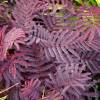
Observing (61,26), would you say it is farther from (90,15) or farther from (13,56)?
(13,56)

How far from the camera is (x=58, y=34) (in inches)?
Result: 52.1

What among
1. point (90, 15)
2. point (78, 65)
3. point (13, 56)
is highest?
point (90, 15)

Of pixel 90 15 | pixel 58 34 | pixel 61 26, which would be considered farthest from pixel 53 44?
pixel 90 15

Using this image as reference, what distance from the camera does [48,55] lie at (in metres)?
1.27

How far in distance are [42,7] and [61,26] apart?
0.43 feet

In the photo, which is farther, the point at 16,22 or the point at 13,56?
the point at 16,22

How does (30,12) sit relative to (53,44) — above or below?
above

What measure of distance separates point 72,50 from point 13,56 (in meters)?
0.26

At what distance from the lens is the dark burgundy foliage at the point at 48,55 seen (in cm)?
119

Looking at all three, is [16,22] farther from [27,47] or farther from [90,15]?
[90,15]

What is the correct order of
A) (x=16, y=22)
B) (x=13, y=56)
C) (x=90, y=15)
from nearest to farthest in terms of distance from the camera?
1. (x=13, y=56)
2. (x=16, y=22)
3. (x=90, y=15)

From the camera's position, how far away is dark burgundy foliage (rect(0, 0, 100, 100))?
1.19 metres

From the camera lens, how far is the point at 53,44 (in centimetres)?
129

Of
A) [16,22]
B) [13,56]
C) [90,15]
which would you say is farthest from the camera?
[90,15]
